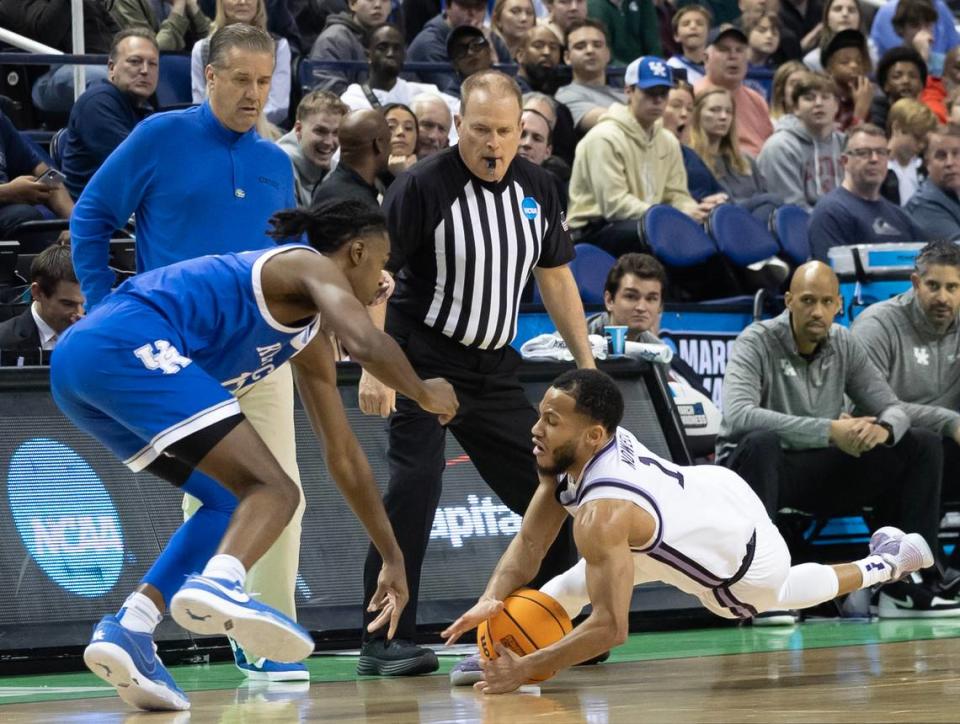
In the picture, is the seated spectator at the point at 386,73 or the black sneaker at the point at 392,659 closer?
the black sneaker at the point at 392,659

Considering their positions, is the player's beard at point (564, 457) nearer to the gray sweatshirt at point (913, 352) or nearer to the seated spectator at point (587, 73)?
the gray sweatshirt at point (913, 352)

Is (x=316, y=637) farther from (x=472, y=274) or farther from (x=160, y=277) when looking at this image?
(x=160, y=277)

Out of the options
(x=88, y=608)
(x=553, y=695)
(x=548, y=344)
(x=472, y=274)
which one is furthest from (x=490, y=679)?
(x=548, y=344)

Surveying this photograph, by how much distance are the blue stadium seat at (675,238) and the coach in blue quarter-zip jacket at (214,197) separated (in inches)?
181

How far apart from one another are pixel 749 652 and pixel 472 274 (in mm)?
1959

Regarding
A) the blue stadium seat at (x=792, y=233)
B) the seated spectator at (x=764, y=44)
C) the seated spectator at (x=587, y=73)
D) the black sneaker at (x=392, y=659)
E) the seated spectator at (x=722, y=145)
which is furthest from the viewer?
the seated spectator at (x=764, y=44)

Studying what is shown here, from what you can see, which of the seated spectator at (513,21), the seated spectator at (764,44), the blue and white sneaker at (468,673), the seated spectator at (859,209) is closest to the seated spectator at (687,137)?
the seated spectator at (859,209)

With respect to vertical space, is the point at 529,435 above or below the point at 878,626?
above

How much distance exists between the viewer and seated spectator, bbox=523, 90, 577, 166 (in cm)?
1149

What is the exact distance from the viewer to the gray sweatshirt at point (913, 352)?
29.7 feet

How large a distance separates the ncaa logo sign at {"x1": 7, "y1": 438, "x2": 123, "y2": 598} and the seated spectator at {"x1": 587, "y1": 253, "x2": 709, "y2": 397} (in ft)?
9.93

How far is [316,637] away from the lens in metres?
7.17

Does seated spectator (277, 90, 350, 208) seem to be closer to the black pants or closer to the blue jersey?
the black pants

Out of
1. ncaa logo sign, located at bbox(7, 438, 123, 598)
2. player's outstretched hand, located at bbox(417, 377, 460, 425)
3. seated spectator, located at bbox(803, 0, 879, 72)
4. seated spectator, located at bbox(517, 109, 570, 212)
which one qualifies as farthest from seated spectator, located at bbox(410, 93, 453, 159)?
player's outstretched hand, located at bbox(417, 377, 460, 425)
